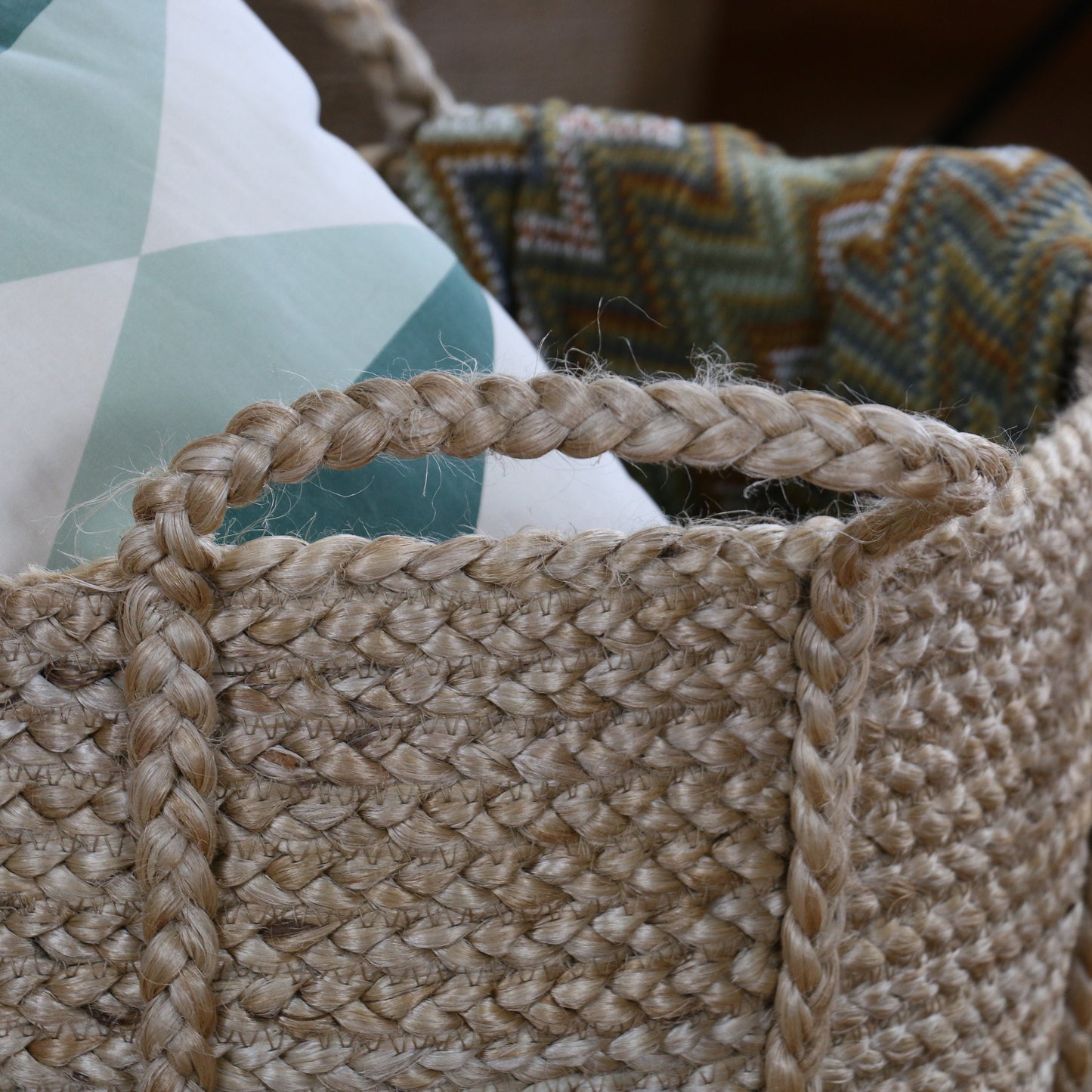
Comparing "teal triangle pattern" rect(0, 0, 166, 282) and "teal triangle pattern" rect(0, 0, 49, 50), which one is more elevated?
"teal triangle pattern" rect(0, 0, 49, 50)

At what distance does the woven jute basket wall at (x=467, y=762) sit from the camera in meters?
0.27

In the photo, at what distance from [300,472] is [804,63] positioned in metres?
1.58

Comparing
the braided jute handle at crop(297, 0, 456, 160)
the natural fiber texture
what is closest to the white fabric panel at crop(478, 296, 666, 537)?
the natural fiber texture

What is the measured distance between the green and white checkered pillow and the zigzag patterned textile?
255 mm

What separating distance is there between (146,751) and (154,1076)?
0.09 meters

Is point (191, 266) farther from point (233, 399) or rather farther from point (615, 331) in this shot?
point (615, 331)

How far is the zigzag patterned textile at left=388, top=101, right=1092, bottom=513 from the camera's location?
669mm

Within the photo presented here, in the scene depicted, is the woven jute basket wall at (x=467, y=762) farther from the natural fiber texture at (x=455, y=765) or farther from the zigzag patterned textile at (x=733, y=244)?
the zigzag patterned textile at (x=733, y=244)

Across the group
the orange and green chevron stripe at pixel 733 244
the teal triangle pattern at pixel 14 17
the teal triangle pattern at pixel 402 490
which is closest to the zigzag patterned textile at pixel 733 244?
the orange and green chevron stripe at pixel 733 244

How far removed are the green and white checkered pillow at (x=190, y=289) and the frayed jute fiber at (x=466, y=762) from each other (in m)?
0.07

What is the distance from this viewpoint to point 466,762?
0.95 ft

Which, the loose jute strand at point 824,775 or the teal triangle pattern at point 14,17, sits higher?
the teal triangle pattern at point 14,17

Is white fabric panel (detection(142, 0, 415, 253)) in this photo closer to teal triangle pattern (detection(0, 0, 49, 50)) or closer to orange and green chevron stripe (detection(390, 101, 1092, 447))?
teal triangle pattern (detection(0, 0, 49, 50))

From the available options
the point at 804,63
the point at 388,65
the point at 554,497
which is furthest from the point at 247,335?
the point at 804,63
